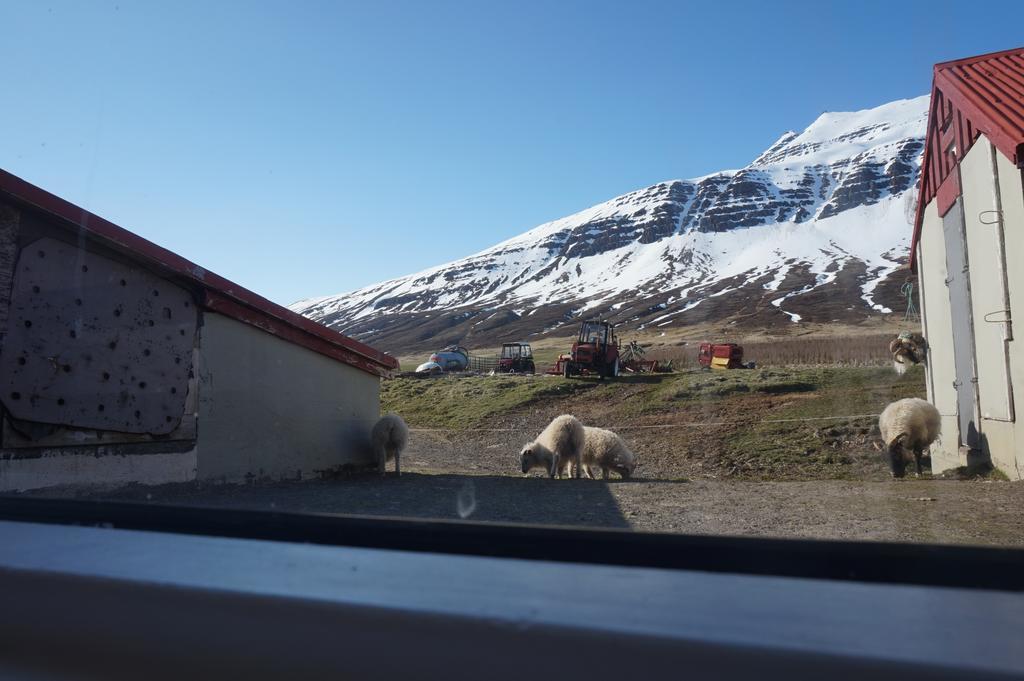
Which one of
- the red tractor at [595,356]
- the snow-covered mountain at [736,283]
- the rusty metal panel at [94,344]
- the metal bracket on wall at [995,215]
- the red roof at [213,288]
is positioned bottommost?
the rusty metal panel at [94,344]

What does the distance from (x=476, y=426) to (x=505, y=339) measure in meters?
83.5

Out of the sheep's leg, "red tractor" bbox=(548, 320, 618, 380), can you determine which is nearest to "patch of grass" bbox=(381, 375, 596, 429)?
"red tractor" bbox=(548, 320, 618, 380)

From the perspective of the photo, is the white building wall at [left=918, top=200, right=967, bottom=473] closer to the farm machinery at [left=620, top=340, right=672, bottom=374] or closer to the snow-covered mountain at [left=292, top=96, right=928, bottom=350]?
the farm machinery at [left=620, top=340, right=672, bottom=374]

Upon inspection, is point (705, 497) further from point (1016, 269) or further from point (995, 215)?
point (995, 215)

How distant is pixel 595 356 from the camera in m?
32.2

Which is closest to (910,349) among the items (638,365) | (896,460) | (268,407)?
(896,460)

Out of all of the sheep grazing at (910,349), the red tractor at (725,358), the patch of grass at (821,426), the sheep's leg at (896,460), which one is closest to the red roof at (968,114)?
the sheep grazing at (910,349)

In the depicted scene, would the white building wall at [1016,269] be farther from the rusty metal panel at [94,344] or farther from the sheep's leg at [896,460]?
the rusty metal panel at [94,344]

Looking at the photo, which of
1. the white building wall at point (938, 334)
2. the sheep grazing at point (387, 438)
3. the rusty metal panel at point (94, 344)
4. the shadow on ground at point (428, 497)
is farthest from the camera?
the white building wall at point (938, 334)

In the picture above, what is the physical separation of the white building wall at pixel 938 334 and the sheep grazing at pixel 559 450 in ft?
19.8

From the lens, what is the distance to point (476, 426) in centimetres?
2450

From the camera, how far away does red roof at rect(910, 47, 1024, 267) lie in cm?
891

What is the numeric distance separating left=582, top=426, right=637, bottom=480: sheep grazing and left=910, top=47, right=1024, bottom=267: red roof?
6.61 metres

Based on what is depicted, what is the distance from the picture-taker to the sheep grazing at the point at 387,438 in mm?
12070
